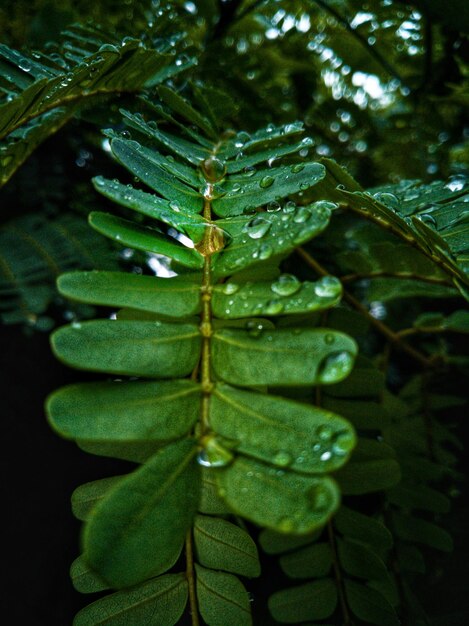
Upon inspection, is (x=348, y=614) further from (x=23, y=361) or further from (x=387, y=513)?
(x=23, y=361)

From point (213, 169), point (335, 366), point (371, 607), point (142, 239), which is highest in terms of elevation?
point (213, 169)

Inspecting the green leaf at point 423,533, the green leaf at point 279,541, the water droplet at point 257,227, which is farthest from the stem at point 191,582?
the green leaf at point 423,533

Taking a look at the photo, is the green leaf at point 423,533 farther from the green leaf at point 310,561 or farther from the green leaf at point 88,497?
the green leaf at point 88,497

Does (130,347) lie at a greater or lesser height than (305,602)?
greater

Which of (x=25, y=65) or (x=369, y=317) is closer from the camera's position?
(x=25, y=65)

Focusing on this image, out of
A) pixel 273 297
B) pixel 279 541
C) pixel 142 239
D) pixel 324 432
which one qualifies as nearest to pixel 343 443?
pixel 324 432

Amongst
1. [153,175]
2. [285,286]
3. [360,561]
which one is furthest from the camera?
[360,561]

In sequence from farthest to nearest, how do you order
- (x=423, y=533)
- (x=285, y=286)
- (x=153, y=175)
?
(x=423, y=533), (x=153, y=175), (x=285, y=286)

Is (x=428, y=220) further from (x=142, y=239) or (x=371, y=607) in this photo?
(x=371, y=607)
